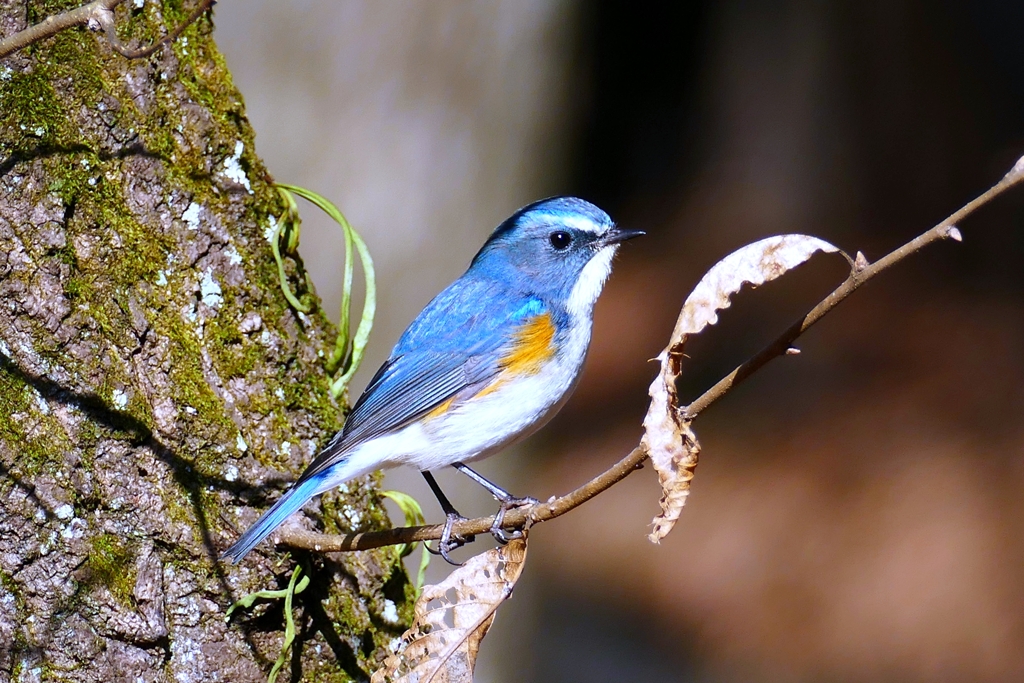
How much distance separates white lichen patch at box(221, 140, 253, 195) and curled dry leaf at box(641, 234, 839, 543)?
1.38 metres

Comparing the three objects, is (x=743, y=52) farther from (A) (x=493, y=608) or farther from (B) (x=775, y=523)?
(A) (x=493, y=608)

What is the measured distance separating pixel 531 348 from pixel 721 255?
3526 mm

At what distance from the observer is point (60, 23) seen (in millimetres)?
1815

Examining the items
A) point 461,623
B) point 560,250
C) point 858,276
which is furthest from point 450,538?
point 858,276

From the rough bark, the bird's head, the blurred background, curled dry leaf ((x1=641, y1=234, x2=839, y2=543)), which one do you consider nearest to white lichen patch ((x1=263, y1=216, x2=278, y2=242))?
the rough bark

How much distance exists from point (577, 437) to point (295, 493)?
148 inches

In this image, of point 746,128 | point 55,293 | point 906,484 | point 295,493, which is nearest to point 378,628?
point 295,493

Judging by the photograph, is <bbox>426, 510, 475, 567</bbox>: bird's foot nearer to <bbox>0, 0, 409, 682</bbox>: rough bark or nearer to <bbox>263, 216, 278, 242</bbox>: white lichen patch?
<bbox>0, 0, 409, 682</bbox>: rough bark

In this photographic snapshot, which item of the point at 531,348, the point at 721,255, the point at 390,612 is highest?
the point at 531,348

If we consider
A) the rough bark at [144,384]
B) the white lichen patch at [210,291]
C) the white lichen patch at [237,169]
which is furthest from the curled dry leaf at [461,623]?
the white lichen patch at [237,169]

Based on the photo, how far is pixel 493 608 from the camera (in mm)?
1909

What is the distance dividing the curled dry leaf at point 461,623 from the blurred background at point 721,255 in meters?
2.63

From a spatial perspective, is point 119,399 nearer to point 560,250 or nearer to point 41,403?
point 41,403

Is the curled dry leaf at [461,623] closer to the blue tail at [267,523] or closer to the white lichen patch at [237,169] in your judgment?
the blue tail at [267,523]
